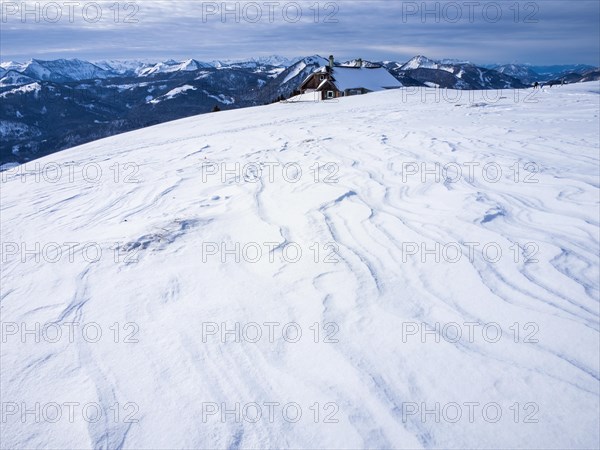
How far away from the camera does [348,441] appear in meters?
2.12

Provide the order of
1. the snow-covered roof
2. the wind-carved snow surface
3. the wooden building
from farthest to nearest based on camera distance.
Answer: the snow-covered roof < the wooden building < the wind-carved snow surface

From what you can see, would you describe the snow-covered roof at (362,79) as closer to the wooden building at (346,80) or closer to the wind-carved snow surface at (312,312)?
the wooden building at (346,80)

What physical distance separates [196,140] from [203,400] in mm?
10253

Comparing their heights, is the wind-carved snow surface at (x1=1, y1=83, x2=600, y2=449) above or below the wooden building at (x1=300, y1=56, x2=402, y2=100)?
below

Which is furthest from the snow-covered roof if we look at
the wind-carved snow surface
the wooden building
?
the wind-carved snow surface

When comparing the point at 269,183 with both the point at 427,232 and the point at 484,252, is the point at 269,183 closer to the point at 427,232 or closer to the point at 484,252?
the point at 427,232

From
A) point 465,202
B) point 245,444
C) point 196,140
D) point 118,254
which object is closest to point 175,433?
point 245,444

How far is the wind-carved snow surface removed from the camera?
224 centimetres

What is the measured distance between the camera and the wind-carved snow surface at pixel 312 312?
2.24 meters

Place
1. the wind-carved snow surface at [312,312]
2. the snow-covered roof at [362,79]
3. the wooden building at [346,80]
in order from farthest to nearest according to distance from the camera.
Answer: the snow-covered roof at [362,79] → the wooden building at [346,80] → the wind-carved snow surface at [312,312]

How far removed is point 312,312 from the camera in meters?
3.07

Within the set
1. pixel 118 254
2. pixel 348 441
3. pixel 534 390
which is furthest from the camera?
pixel 118 254

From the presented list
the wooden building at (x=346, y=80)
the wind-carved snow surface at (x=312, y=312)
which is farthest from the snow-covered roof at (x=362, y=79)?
the wind-carved snow surface at (x=312, y=312)

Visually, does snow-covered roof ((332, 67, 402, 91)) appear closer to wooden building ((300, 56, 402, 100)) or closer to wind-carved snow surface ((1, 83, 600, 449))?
wooden building ((300, 56, 402, 100))
